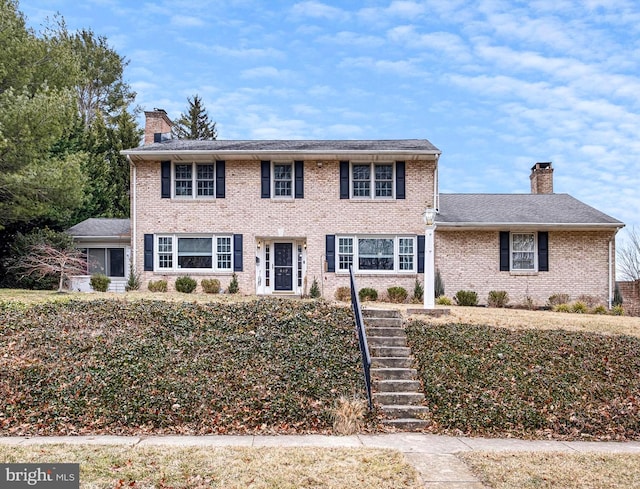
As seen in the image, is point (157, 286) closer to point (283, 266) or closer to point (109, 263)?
point (109, 263)

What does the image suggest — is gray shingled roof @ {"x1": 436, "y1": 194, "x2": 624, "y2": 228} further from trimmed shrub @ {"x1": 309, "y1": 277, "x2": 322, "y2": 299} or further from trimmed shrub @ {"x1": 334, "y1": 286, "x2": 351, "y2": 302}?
trimmed shrub @ {"x1": 309, "y1": 277, "x2": 322, "y2": 299}

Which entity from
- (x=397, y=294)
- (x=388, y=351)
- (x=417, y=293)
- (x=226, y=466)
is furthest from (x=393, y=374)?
(x=417, y=293)

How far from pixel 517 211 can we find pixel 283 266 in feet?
28.8

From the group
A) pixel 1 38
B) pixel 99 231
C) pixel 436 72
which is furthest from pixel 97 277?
pixel 436 72

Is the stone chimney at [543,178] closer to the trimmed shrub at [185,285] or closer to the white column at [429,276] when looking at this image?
the white column at [429,276]

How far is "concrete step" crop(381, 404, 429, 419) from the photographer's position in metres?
7.88

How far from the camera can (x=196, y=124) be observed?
4075 centimetres

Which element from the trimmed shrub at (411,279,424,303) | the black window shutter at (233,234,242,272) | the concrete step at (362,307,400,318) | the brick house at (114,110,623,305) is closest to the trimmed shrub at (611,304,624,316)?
the brick house at (114,110,623,305)

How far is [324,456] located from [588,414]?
444cm

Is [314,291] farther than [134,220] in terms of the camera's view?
No

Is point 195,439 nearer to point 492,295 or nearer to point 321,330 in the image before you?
point 321,330

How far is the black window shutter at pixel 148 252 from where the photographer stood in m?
18.7

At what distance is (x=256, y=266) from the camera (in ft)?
61.3

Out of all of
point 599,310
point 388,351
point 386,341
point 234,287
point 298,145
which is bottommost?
point 599,310
